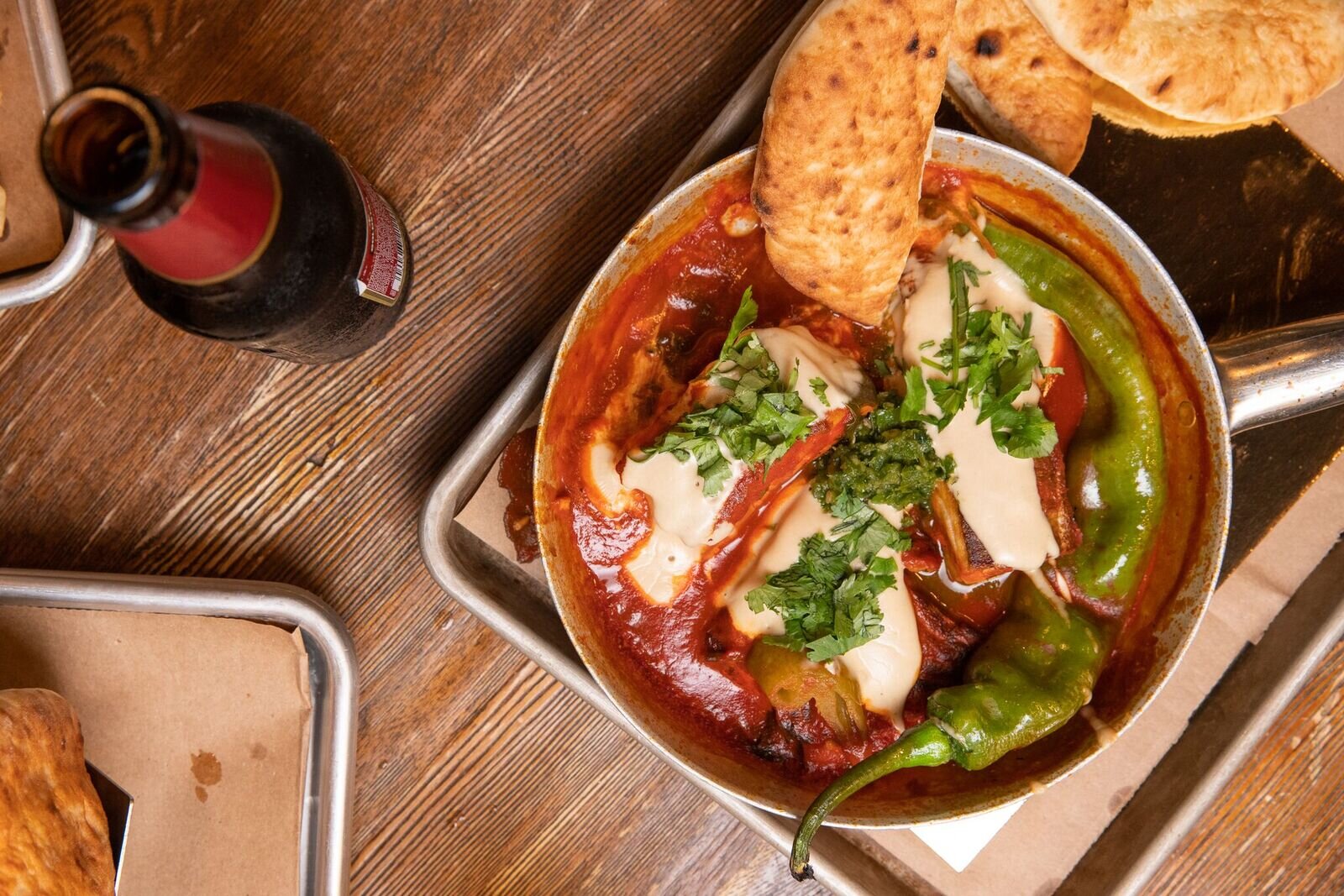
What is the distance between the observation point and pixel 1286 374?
1740mm

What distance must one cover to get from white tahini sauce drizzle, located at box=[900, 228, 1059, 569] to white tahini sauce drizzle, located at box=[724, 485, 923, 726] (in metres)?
0.18

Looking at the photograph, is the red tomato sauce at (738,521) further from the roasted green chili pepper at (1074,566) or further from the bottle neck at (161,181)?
the bottle neck at (161,181)

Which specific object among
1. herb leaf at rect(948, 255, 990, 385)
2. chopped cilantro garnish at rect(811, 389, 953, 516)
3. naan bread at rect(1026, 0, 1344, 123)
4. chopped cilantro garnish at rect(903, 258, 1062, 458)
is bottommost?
chopped cilantro garnish at rect(811, 389, 953, 516)

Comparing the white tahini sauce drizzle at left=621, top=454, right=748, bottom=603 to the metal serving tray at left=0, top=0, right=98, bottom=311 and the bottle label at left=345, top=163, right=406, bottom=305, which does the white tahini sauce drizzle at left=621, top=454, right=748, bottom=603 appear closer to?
the bottle label at left=345, top=163, right=406, bottom=305

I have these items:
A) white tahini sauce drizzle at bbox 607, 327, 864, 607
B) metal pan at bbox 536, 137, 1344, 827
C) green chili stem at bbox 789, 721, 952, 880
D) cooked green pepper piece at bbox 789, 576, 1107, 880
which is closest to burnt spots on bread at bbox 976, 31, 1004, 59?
metal pan at bbox 536, 137, 1344, 827

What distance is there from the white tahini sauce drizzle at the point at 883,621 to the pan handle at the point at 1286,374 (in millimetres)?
698

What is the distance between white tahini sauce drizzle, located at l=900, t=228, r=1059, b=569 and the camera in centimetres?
180

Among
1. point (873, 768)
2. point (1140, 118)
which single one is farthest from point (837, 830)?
point (1140, 118)

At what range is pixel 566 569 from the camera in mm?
1843

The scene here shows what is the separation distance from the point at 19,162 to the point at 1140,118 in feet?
8.13

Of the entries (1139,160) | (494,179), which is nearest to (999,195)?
(1139,160)

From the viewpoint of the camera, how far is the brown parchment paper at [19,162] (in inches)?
75.9

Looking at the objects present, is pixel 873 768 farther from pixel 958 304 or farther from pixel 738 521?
pixel 958 304

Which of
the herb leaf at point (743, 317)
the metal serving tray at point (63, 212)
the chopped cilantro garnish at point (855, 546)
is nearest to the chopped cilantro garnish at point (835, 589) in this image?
the chopped cilantro garnish at point (855, 546)
